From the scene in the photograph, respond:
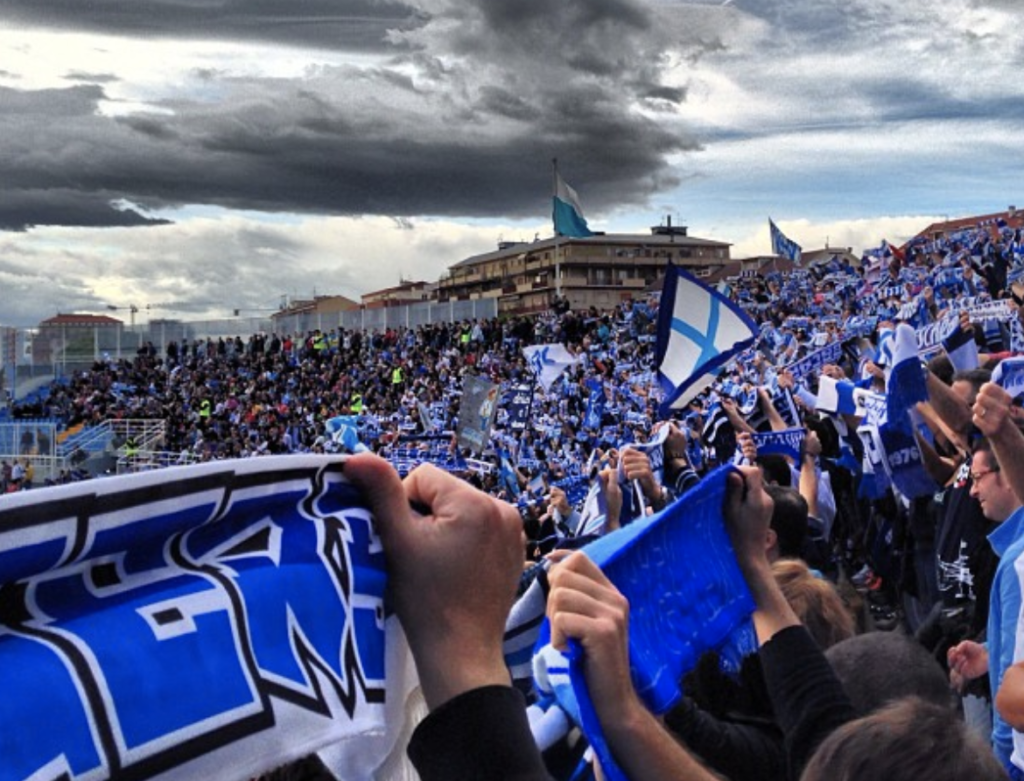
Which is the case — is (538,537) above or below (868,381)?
below

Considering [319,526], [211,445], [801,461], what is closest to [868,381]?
[801,461]

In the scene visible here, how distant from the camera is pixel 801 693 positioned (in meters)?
1.96

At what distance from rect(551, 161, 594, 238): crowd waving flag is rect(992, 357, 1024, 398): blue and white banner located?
27.5 meters

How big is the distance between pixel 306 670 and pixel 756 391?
23.1ft

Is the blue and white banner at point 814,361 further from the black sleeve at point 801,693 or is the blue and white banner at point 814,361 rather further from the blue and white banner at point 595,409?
the blue and white banner at point 595,409

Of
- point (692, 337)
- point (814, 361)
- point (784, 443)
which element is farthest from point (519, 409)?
point (784, 443)

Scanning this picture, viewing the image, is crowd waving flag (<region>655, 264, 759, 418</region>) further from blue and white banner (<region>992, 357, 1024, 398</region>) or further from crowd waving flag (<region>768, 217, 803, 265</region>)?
crowd waving flag (<region>768, 217, 803, 265</region>)

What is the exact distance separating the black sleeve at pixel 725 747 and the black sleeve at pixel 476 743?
3.57 feet

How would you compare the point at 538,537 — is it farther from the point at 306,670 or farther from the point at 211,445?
the point at 211,445

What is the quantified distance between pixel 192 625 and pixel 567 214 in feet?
105

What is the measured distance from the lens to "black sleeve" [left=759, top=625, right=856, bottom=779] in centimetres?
190

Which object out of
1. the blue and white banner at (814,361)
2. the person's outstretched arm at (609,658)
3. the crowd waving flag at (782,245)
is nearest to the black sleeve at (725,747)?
the person's outstretched arm at (609,658)

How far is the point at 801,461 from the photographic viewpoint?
597 cm

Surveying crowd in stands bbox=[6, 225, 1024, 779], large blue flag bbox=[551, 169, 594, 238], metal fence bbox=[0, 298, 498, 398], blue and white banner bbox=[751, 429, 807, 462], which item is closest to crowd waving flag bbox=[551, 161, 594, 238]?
large blue flag bbox=[551, 169, 594, 238]
